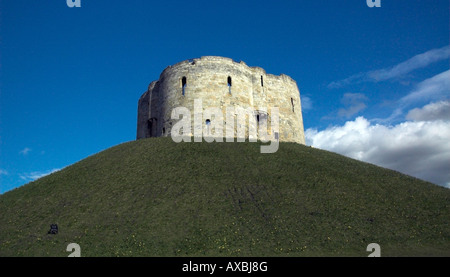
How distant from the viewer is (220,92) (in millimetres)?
36031

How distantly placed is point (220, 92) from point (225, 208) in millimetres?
20003

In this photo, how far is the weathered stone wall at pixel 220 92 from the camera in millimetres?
36000

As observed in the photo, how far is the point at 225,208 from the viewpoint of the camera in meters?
18.5

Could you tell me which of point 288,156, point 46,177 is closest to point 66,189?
point 46,177

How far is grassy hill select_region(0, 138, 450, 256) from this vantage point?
1526 centimetres

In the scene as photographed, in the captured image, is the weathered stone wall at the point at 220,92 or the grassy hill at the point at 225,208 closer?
the grassy hill at the point at 225,208

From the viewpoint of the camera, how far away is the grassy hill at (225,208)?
1526 centimetres

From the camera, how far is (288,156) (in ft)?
86.1

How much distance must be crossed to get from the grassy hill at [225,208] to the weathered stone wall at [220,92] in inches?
423

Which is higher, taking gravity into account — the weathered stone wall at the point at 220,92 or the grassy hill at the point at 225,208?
the weathered stone wall at the point at 220,92

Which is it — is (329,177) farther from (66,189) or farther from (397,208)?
(66,189)

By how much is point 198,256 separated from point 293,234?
5.18 m

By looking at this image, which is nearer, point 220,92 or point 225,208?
point 225,208

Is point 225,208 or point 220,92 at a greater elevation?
point 220,92
